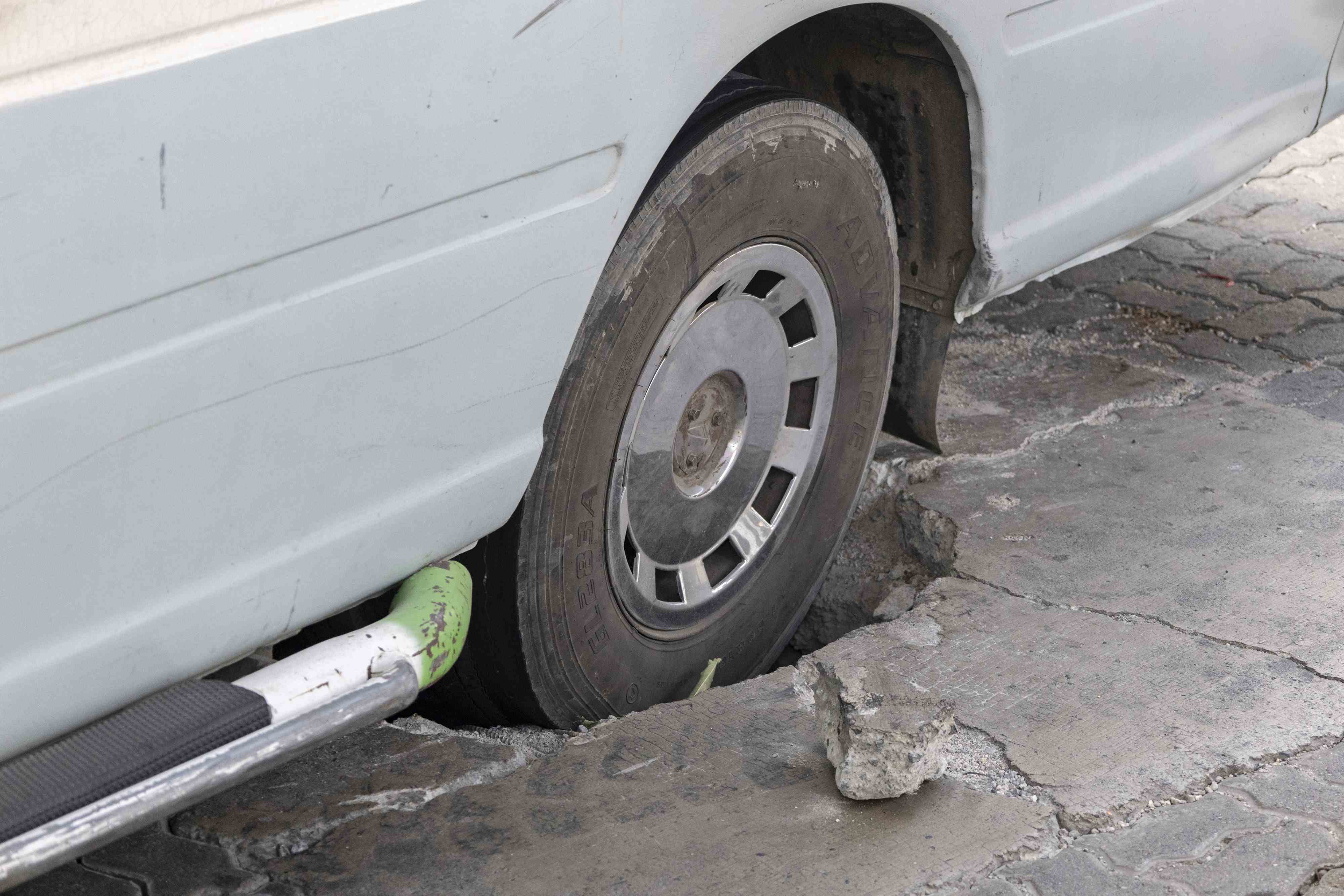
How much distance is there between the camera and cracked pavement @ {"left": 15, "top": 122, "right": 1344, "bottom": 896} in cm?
192

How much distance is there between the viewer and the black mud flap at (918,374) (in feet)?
9.53

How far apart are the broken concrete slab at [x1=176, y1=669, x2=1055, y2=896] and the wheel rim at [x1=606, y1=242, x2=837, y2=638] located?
330 mm

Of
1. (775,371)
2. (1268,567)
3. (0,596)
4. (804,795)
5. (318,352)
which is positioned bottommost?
(1268,567)

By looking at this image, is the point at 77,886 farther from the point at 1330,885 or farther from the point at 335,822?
the point at 1330,885

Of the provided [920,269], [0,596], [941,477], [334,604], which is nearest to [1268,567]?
[941,477]

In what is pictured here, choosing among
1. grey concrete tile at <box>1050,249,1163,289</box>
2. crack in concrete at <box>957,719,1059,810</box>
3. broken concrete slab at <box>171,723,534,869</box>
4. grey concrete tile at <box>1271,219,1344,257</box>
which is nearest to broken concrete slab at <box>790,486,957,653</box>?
crack in concrete at <box>957,719,1059,810</box>

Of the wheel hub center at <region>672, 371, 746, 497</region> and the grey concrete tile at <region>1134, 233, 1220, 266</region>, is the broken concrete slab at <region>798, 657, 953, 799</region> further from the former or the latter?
the grey concrete tile at <region>1134, 233, 1220, 266</region>

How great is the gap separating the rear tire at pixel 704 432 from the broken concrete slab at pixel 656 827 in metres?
0.21

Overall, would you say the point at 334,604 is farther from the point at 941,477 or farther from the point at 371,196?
the point at 941,477

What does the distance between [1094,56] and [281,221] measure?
1.73 meters

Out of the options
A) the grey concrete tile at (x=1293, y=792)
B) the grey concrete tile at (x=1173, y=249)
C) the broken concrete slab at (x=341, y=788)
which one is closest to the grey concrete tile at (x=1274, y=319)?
the grey concrete tile at (x=1173, y=249)

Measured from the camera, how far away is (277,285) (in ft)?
4.96

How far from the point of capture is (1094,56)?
8.45ft

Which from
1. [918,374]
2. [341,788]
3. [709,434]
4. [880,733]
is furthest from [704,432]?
[341,788]
